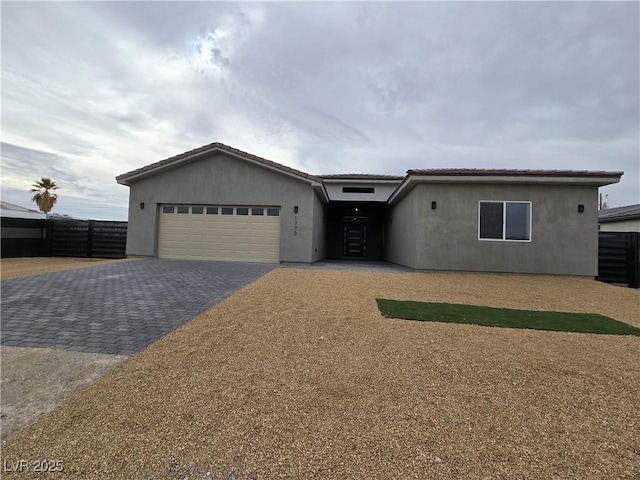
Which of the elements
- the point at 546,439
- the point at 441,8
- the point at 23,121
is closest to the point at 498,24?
the point at 441,8

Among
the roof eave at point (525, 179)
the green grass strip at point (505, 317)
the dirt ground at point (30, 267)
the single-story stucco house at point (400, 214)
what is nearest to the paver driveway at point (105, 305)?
the dirt ground at point (30, 267)

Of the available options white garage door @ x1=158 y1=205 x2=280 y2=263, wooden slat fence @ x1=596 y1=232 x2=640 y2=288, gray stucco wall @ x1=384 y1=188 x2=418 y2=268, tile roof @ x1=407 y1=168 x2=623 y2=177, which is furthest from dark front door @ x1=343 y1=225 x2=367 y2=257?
wooden slat fence @ x1=596 y1=232 x2=640 y2=288

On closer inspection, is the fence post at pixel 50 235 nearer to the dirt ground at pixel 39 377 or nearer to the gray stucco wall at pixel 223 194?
the gray stucco wall at pixel 223 194

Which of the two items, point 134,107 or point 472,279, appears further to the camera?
point 134,107

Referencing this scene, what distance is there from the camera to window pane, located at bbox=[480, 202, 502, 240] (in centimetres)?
982

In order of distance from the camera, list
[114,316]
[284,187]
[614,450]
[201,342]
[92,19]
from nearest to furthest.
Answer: [614,450], [201,342], [114,316], [92,19], [284,187]

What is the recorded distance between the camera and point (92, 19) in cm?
835

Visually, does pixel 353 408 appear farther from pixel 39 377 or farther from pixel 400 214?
pixel 400 214

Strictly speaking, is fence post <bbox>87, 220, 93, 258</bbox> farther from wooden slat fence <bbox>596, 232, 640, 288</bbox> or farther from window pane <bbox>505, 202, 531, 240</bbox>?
wooden slat fence <bbox>596, 232, 640, 288</bbox>

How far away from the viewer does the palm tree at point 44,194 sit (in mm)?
27062

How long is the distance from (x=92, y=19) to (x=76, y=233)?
953cm

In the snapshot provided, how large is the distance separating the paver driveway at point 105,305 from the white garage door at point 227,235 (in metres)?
3.15

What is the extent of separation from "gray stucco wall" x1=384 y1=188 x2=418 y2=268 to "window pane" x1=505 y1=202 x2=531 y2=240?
125 inches

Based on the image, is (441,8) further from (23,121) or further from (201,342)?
(23,121)
